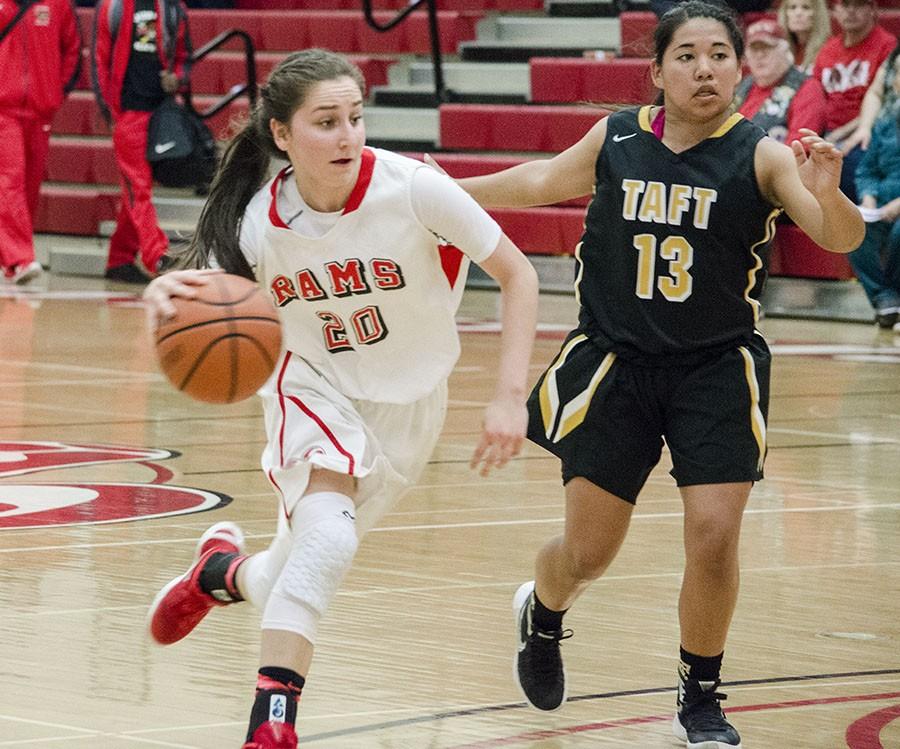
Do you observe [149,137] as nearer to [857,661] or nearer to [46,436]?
[46,436]

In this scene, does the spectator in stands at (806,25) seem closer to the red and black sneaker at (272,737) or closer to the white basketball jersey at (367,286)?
the white basketball jersey at (367,286)

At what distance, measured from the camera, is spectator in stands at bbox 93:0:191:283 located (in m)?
13.0

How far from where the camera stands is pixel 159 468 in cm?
679

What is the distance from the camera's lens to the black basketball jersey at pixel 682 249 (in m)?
3.93

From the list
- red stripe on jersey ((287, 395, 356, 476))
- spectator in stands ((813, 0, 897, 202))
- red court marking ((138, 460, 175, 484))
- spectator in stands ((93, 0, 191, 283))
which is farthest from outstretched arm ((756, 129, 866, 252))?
spectator in stands ((93, 0, 191, 283))

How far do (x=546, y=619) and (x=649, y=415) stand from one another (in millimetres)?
527

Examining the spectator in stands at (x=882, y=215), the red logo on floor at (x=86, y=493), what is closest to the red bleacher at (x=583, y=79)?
the spectator in stands at (x=882, y=215)

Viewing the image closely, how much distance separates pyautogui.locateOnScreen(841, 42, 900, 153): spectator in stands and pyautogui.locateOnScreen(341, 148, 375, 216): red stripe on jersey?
7.73 meters

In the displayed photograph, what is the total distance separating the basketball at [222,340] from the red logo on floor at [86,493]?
2.16 meters

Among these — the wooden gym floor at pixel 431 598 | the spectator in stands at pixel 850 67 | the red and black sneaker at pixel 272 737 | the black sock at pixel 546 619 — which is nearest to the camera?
the red and black sneaker at pixel 272 737

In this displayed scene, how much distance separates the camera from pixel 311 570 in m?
3.56

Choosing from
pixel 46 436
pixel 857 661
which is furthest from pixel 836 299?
pixel 857 661

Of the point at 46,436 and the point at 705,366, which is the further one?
the point at 46,436

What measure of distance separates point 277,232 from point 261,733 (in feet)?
3.44
